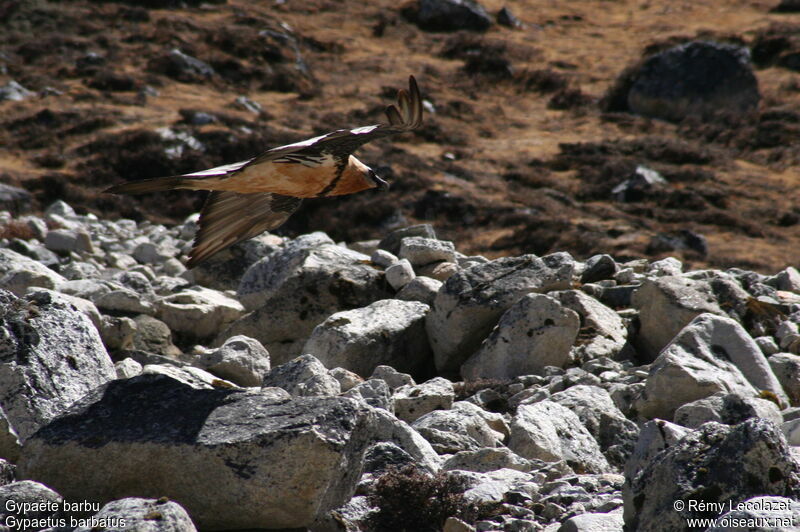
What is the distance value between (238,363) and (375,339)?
1.80 m

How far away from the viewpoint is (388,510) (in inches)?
176

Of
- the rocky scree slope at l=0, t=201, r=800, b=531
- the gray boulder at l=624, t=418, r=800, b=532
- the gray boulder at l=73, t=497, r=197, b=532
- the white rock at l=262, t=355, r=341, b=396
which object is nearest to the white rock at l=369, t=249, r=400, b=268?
the rocky scree slope at l=0, t=201, r=800, b=531

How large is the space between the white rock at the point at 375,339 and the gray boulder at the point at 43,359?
345 cm

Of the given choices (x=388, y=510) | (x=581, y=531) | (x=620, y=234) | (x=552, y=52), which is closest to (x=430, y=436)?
(x=388, y=510)

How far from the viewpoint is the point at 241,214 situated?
672cm

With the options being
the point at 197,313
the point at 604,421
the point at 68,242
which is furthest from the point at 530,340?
the point at 68,242

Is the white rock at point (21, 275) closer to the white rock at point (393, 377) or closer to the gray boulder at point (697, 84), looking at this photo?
the white rock at point (393, 377)

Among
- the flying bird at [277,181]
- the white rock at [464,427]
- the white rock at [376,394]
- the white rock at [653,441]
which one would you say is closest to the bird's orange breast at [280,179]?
the flying bird at [277,181]

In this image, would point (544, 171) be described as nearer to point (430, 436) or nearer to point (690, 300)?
point (690, 300)

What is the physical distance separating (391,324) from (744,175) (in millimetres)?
18762

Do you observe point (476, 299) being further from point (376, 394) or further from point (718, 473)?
point (718, 473)

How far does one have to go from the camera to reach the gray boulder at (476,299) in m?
8.95

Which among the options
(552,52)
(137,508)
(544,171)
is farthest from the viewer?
(552,52)

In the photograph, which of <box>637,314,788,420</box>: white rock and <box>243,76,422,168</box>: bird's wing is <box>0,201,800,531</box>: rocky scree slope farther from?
<box>243,76,422,168</box>: bird's wing
